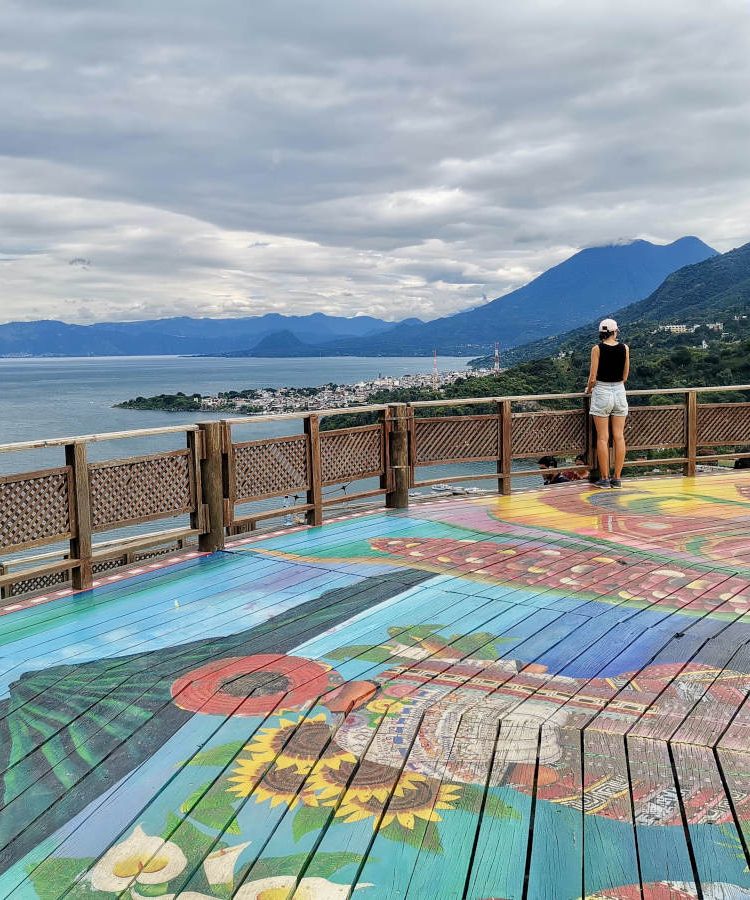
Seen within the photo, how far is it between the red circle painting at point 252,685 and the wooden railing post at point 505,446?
4.21 m

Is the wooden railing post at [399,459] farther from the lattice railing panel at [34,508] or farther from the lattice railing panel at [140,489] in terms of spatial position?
the lattice railing panel at [34,508]

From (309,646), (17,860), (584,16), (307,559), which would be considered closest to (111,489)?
(307,559)

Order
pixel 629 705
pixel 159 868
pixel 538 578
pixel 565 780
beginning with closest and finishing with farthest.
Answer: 1. pixel 159 868
2. pixel 565 780
3. pixel 629 705
4. pixel 538 578

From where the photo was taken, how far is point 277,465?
5.59 meters

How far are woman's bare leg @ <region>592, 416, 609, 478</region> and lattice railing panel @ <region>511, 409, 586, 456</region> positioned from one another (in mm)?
182

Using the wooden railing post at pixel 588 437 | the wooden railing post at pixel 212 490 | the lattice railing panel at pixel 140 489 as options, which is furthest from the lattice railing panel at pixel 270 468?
the wooden railing post at pixel 588 437

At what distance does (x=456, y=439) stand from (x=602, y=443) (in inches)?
58.1

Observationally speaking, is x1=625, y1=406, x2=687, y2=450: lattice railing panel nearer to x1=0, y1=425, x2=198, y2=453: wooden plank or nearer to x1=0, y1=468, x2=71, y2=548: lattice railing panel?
x1=0, y1=425, x2=198, y2=453: wooden plank

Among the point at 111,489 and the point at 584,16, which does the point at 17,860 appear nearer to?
the point at 111,489

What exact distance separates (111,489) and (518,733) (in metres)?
2.95

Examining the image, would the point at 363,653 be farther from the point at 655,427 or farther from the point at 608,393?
the point at 655,427

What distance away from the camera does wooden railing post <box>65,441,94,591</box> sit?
426cm

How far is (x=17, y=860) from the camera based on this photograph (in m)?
1.87

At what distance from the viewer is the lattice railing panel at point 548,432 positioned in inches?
280
